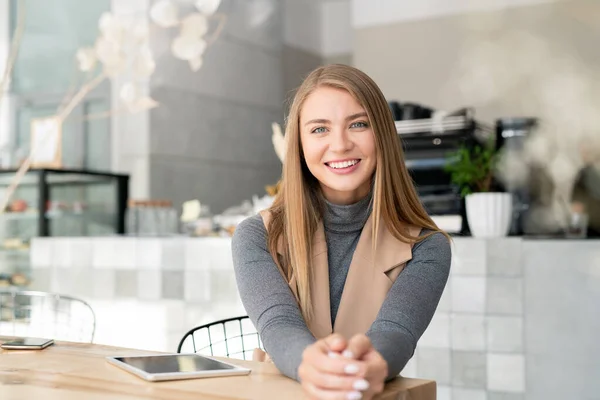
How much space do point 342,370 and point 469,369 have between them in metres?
1.70

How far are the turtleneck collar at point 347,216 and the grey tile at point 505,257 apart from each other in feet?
4.01

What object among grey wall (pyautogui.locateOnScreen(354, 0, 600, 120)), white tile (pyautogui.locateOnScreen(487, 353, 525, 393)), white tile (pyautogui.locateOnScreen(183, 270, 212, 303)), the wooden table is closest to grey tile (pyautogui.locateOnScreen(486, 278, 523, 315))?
white tile (pyautogui.locateOnScreen(487, 353, 525, 393))

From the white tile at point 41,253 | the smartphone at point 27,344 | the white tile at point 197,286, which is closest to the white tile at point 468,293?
the white tile at point 197,286

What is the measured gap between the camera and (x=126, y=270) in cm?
321

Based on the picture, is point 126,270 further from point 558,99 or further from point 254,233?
point 558,99

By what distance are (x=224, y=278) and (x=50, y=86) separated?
93.1 inches

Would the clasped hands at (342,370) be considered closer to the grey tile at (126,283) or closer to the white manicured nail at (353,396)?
the white manicured nail at (353,396)

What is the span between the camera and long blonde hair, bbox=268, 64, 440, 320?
128 cm

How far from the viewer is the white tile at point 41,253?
134 inches

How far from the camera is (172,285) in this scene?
10.1 ft

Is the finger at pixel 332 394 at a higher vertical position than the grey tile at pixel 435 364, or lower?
higher

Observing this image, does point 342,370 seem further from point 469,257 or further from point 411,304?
point 469,257

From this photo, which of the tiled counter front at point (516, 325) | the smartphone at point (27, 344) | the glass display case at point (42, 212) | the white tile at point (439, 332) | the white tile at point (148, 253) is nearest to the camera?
the smartphone at point (27, 344)

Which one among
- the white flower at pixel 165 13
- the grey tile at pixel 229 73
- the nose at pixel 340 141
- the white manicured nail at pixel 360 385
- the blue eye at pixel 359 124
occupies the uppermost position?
the grey tile at pixel 229 73
